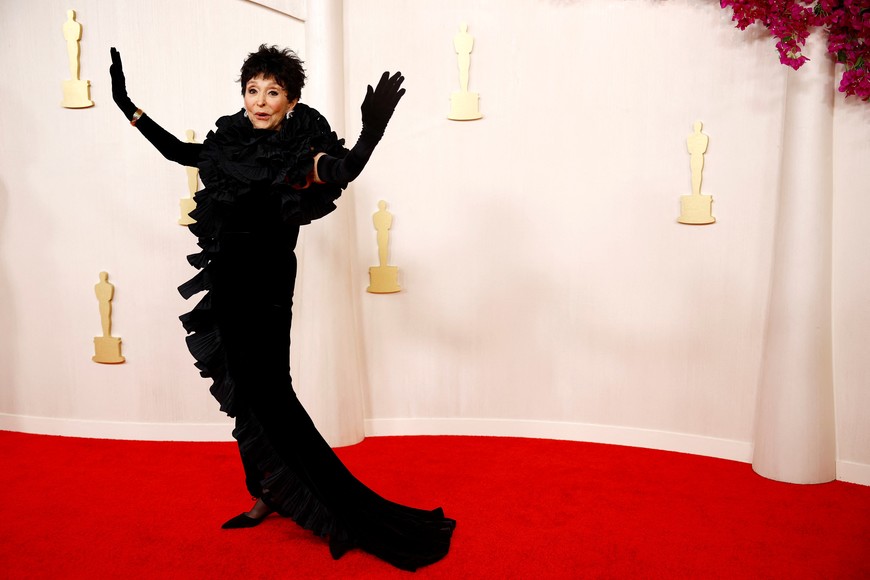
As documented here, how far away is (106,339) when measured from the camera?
3.52 metres

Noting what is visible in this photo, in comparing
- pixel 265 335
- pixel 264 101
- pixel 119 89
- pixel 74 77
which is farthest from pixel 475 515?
pixel 74 77

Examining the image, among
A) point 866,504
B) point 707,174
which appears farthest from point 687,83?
point 866,504

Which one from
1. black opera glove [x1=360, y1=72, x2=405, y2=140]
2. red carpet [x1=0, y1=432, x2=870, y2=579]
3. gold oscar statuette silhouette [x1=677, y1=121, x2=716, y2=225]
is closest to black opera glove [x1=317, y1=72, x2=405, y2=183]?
black opera glove [x1=360, y1=72, x2=405, y2=140]

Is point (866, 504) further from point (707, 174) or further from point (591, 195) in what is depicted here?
point (591, 195)

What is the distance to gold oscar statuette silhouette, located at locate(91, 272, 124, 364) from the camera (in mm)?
3502

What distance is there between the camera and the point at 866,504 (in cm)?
272

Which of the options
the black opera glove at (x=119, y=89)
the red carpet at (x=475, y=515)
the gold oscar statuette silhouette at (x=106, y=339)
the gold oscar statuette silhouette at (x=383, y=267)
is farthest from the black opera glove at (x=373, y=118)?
the gold oscar statuette silhouette at (x=106, y=339)

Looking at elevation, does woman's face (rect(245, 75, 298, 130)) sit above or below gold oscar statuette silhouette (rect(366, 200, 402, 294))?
above

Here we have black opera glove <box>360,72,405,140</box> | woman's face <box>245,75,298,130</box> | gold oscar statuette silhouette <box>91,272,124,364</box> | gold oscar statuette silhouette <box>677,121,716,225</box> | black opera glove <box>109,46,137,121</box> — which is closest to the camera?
black opera glove <box>360,72,405,140</box>

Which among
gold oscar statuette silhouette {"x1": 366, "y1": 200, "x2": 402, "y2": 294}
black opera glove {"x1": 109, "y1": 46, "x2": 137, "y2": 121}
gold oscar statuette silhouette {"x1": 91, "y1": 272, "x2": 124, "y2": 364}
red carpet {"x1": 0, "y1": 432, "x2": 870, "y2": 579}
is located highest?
black opera glove {"x1": 109, "y1": 46, "x2": 137, "y2": 121}

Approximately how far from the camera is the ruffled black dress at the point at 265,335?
7.62ft

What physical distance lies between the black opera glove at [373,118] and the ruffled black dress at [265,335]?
194 mm

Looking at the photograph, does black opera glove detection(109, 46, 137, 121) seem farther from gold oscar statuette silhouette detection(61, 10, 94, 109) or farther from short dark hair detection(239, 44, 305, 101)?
gold oscar statuette silhouette detection(61, 10, 94, 109)

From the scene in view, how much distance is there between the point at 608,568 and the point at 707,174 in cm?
174
